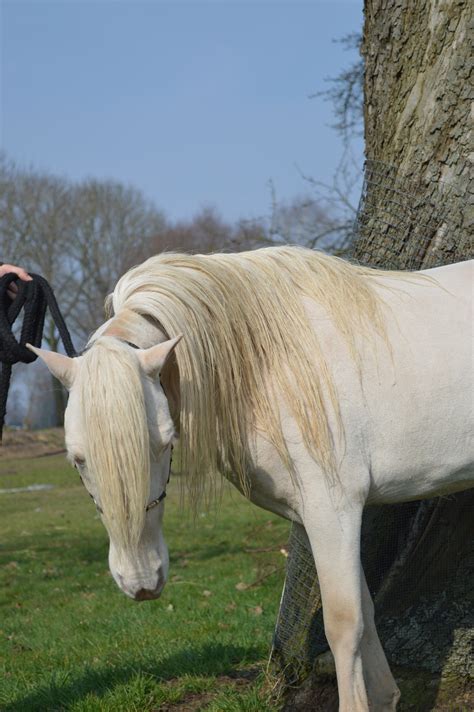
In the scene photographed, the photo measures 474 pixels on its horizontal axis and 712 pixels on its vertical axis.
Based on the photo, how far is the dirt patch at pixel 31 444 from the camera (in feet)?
91.5

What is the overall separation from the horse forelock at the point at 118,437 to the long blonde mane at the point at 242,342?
29 cm

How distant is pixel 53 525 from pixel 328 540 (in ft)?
37.4

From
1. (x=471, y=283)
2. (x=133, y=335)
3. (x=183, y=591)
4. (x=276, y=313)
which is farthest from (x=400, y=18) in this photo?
(x=183, y=591)

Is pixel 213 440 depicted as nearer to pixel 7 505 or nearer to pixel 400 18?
pixel 400 18

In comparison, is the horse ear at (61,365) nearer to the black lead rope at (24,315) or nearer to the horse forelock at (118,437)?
the horse forelock at (118,437)

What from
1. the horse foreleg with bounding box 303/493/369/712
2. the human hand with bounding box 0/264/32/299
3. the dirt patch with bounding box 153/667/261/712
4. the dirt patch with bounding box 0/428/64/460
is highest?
the human hand with bounding box 0/264/32/299

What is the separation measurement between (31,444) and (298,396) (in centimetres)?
2755

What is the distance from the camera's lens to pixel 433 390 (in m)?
2.96

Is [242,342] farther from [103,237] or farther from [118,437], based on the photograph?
[103,237]

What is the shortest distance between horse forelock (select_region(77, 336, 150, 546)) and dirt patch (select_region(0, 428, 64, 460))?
25311mm

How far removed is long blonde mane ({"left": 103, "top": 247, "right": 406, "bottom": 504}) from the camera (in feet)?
9.30

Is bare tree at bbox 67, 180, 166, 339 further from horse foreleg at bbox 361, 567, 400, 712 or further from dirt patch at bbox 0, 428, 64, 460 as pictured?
horse foreleg at bbox 361, 567, 400, 712

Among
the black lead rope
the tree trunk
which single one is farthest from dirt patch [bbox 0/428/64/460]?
the black lead rope

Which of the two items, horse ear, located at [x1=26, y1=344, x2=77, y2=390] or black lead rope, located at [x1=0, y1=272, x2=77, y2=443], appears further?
black lead rope, located at [x1=0, y1=272, x2=77, y2=443]
